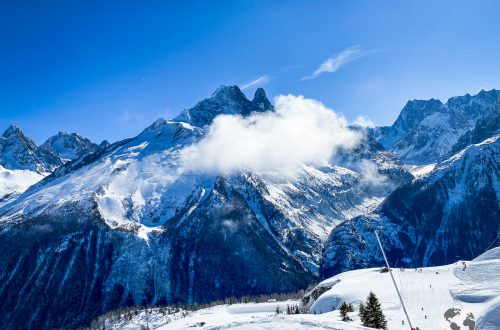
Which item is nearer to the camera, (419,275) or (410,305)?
(410,305)

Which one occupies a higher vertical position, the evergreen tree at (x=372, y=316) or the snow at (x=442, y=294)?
the snow at (x=442, y=294)

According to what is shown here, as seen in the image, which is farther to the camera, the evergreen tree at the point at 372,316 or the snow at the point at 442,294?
the snow at the point at 442,294

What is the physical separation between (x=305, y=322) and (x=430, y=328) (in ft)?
226

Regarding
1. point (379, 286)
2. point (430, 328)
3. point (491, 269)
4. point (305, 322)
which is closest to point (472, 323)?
point (430, 328)

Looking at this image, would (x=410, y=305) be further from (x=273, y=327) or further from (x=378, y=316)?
(x=273, y=327)

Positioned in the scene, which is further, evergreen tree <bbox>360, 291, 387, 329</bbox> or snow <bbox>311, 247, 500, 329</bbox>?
snow <bbox>311, 247, 500, 329</bbox>

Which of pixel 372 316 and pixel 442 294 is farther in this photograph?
pixel 442 294

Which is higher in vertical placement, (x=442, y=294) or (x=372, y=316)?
(x=442, y=294)

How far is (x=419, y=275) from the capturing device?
198125 mm

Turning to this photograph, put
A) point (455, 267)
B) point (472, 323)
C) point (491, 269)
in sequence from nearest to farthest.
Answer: point (472, 323)
point (491, 269)
point (455, 267)

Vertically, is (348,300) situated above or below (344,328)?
above

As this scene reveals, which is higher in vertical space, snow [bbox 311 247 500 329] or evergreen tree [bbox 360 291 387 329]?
snow [bbox 311 247 500 329]

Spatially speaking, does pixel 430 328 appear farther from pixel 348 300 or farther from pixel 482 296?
pixel 348 300

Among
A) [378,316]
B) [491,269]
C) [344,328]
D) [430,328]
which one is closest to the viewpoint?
[344,328]
